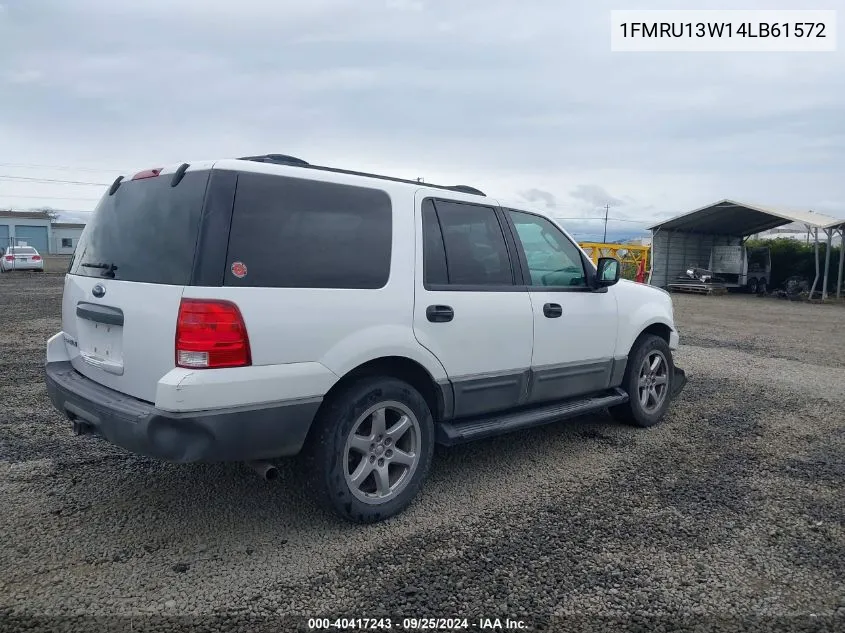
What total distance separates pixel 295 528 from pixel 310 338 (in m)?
1.11

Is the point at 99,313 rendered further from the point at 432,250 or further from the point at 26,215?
the point at 26,215

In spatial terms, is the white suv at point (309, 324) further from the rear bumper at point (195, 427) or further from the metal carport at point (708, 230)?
the metal carport at point (708, 230)

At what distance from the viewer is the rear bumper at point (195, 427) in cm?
306

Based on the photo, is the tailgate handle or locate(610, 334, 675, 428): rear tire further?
locate(610, 334, 675, 428): rear tire

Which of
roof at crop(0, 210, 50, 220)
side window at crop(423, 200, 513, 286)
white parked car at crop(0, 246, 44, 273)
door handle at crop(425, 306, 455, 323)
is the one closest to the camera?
door handle at crop(425, 306, 455, 323)

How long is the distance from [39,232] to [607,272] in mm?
68795

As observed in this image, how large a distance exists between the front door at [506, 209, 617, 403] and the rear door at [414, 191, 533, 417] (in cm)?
15

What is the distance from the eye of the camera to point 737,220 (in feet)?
89.0

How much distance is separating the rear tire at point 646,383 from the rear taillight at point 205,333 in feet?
12.0

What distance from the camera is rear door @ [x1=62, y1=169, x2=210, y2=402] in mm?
3152

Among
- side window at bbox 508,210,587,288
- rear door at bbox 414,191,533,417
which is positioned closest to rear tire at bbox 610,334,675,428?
side window at bbox 508,210,587,288

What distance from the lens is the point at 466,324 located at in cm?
407

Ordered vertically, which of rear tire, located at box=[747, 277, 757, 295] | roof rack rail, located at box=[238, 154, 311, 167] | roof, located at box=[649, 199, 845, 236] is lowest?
rear tire, located at box=[747, 277, 757, 295]

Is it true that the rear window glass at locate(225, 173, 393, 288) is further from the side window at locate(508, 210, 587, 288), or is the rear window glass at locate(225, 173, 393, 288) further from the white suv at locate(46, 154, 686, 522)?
the side window at locate(508, 210, 587, 288)
